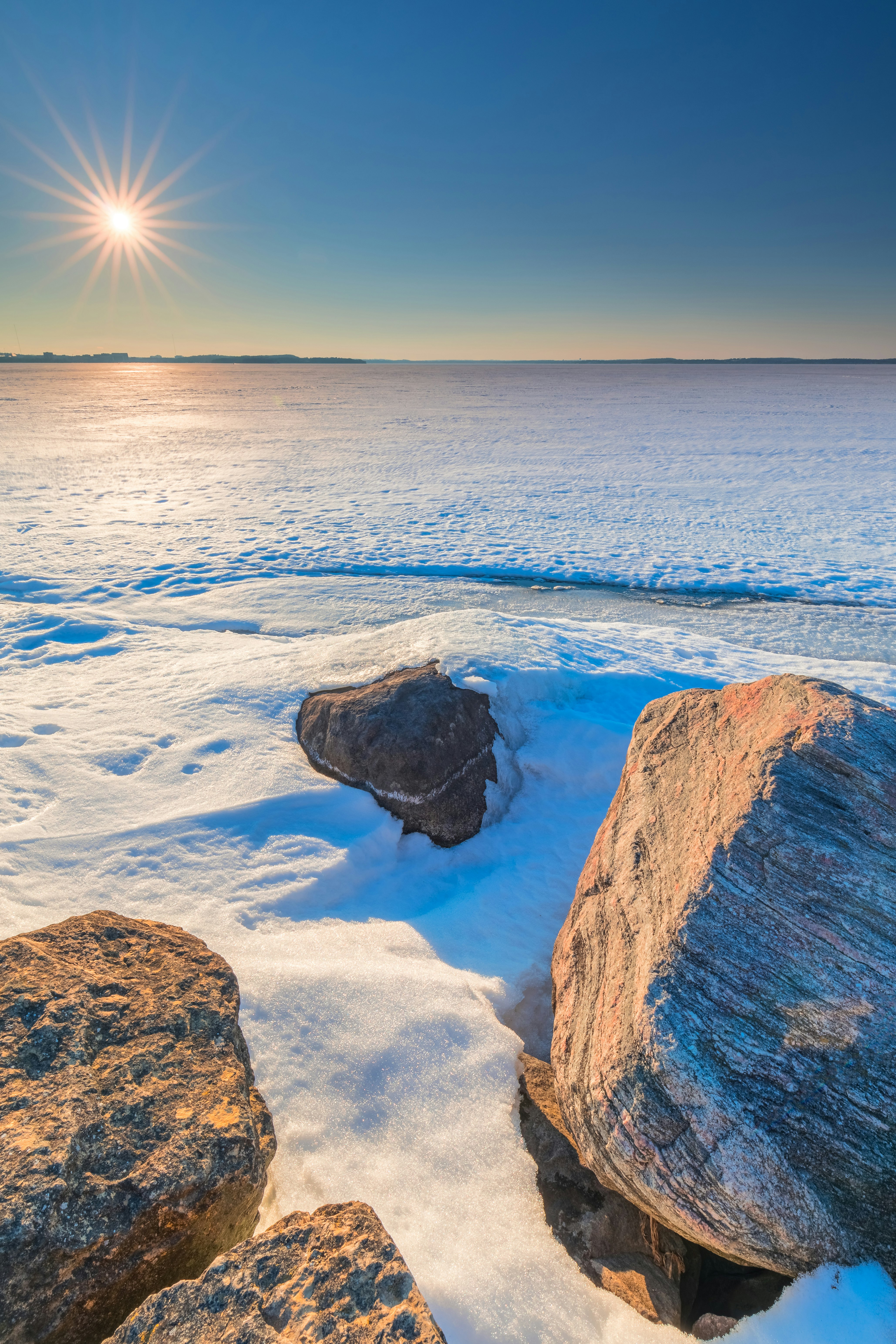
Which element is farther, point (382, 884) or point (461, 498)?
point (461, 498)

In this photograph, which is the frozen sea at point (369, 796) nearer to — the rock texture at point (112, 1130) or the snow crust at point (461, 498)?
the snow crust at point (461, 498)

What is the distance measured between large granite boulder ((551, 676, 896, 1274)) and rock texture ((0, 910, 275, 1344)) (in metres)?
1.04

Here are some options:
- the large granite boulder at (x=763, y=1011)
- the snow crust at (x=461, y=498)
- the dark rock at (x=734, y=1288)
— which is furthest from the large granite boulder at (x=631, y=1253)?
the snow crust at (x=461, y=498)

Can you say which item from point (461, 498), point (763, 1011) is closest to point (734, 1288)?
point (763, 1011)

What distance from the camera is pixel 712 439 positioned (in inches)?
898

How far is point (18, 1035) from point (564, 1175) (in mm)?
1705

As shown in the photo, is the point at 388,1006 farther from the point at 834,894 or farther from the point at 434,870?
the point at 834,894

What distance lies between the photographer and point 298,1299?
4.79ft

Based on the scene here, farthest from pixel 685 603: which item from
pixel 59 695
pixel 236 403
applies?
pixel 236 403

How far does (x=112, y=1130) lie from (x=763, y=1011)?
5.64 feet

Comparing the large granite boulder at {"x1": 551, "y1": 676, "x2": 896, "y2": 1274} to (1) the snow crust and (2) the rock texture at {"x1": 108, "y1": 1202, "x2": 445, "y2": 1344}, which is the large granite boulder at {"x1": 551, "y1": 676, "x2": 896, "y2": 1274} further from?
(1) the snow crust

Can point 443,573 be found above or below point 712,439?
below

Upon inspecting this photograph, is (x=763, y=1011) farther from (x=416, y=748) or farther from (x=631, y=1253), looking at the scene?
(x=416, y=748)

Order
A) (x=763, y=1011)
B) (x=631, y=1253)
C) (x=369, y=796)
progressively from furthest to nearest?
1. (x=369, y=796)
2. (x=631, y=1253)
3. (x=763, y=1011)
